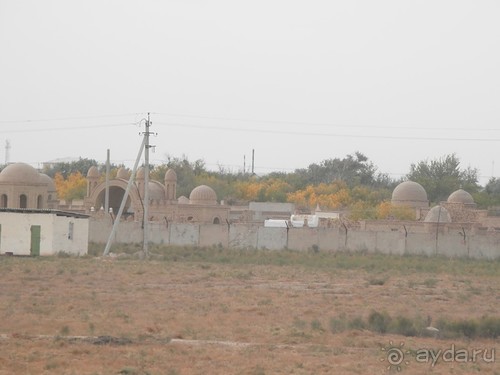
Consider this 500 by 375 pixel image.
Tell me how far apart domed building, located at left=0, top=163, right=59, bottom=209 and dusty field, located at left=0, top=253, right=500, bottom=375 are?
2420 centimetres

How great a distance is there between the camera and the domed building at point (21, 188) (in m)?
63.7

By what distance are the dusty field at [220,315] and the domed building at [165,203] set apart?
28662 millimetres

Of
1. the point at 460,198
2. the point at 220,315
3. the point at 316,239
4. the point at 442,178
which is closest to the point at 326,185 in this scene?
the point at 442,178

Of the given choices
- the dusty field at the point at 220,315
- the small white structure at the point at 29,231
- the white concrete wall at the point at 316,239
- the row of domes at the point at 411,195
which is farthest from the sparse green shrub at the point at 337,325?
the row of domes at the point at 411,195

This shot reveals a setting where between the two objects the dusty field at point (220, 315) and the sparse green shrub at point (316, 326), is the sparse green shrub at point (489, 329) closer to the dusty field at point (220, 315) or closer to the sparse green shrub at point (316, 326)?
the dusty field at point (220, 315)

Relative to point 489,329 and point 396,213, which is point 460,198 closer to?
point 396,213

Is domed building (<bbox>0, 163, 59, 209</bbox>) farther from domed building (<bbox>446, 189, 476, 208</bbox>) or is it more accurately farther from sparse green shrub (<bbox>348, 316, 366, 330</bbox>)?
sparse green shrub (<bbox>348, 316, 366, 330</bbox>)

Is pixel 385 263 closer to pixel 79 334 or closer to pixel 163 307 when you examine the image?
pixel 163 307

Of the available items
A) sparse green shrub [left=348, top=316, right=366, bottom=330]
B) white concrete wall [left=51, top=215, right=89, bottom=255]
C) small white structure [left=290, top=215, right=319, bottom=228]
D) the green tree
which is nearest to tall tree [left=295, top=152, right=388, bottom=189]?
the green tree

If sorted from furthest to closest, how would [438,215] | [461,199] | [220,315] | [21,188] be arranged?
[461,199] < [21,188] < [438,215] < [220,315]

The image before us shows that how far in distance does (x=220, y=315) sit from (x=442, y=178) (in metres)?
79.0

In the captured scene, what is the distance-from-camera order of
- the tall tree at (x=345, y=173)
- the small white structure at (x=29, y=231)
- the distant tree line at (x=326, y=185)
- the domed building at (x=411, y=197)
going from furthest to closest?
1. the tall tree at (x=345, y=173)
2. the distant tree line at (x=326, y=185)
3. the domed building at (x=411, y=197)
4. the small white structure at (x=29, y=231)

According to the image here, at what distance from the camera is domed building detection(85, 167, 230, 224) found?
225 feet

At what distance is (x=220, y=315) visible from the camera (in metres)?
22.6
